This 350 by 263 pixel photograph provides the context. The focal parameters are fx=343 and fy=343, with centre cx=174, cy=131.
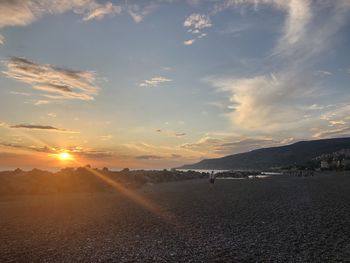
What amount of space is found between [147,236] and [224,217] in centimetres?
700

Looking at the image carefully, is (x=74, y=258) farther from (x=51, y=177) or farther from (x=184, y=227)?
(x=51, y=177)

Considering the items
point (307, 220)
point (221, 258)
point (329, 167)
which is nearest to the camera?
point (221, 258)

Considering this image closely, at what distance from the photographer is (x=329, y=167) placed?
145m

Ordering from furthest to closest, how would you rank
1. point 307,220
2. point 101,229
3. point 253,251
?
1. point 307,220
2. point 101,229
3. point 253,251

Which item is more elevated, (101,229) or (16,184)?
(16,184)

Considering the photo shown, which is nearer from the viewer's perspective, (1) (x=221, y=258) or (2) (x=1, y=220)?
(1) (x=221, y=258)

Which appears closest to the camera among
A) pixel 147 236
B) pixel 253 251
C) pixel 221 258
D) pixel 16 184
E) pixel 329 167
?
pixel 221 258

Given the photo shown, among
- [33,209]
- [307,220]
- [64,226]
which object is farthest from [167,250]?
[33,209]

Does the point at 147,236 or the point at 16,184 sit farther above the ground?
the point at 16,184

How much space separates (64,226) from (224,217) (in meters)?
9.80

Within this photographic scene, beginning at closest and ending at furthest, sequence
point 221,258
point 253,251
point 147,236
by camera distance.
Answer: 1. point 221,258
2. point 253,251
3. point 147,236

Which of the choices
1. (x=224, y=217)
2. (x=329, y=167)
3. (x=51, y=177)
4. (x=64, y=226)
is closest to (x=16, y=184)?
(x=51, y=177)

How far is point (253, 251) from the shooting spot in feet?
44.6

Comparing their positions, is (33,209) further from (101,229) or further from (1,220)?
(101,229)
